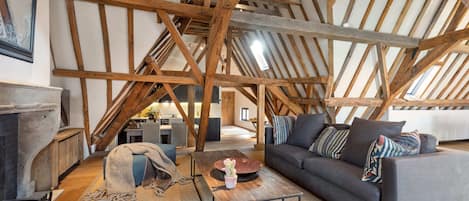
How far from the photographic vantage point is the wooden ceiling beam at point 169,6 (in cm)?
351

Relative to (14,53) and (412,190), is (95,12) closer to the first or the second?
(14,53)

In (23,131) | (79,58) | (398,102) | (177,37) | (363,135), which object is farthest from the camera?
(398,102)

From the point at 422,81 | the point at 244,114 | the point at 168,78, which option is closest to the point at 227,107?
the point at 244,114

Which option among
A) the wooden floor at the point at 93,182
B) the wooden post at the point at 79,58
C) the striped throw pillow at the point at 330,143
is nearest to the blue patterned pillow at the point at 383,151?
the striped throw pillow at the point at 330,143

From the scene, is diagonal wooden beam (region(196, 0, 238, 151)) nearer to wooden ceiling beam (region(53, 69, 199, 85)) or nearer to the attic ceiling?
the attic ceiling

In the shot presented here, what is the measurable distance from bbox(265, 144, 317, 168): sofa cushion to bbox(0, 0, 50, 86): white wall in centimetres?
333

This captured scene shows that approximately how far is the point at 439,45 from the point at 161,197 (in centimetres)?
593

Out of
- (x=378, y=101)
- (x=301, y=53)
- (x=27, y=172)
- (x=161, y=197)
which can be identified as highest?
(x=301, y=53)

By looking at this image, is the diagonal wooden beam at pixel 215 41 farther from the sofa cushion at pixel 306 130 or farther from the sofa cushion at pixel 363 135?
the sofa cushion at pixel 363 135

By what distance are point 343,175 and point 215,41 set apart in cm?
265

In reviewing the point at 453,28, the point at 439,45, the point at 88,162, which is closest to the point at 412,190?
the point at 439,45

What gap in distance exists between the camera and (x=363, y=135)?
2.76m

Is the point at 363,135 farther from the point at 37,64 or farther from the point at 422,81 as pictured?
the point at 422,81

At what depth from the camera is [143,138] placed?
19.7ft
